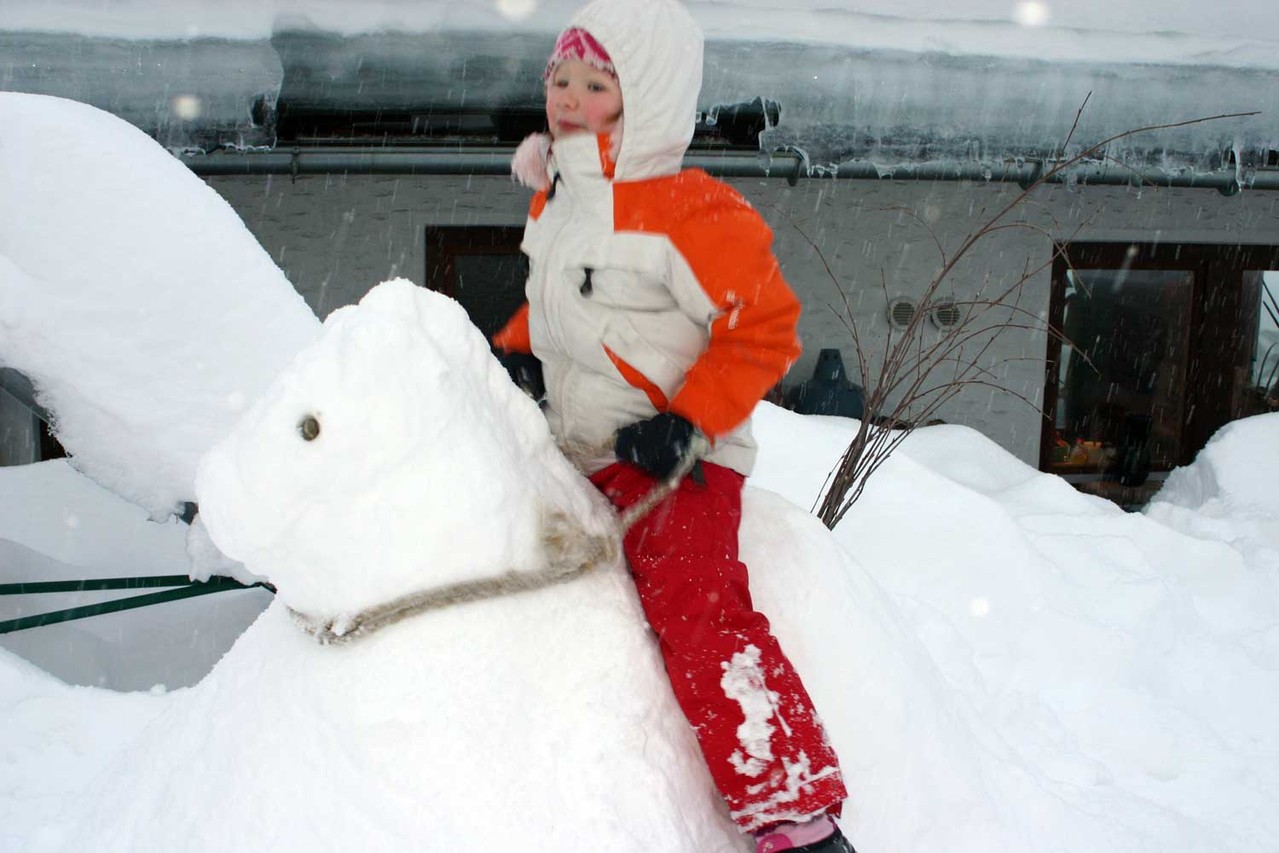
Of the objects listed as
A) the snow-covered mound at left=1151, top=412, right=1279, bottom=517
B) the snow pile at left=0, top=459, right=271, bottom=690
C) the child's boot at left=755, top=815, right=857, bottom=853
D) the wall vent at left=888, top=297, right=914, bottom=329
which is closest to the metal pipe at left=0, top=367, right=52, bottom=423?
the snow pile at left=0, top=459, right=271, bottom=690

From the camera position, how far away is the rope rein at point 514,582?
3.65 ft

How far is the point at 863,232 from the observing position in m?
6.78

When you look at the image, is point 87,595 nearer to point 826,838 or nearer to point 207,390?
point 207,390

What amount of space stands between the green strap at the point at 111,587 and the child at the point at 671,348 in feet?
4.40

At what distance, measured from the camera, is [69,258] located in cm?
209

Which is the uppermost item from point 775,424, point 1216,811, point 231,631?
point 775,424

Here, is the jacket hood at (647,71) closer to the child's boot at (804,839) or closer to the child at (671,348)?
the child at (671,348)

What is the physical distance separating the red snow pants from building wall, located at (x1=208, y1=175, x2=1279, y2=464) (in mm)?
4718

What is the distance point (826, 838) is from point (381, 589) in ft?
1.95

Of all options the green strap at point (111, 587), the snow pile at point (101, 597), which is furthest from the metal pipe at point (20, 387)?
the snow pile at point (101, 597)

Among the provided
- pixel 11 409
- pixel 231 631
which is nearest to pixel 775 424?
pixel 231 631

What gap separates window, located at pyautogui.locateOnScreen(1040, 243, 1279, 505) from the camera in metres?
7.47

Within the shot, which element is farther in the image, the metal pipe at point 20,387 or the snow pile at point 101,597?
the snow pile at point 101,597

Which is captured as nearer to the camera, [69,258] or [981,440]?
[69,258]
